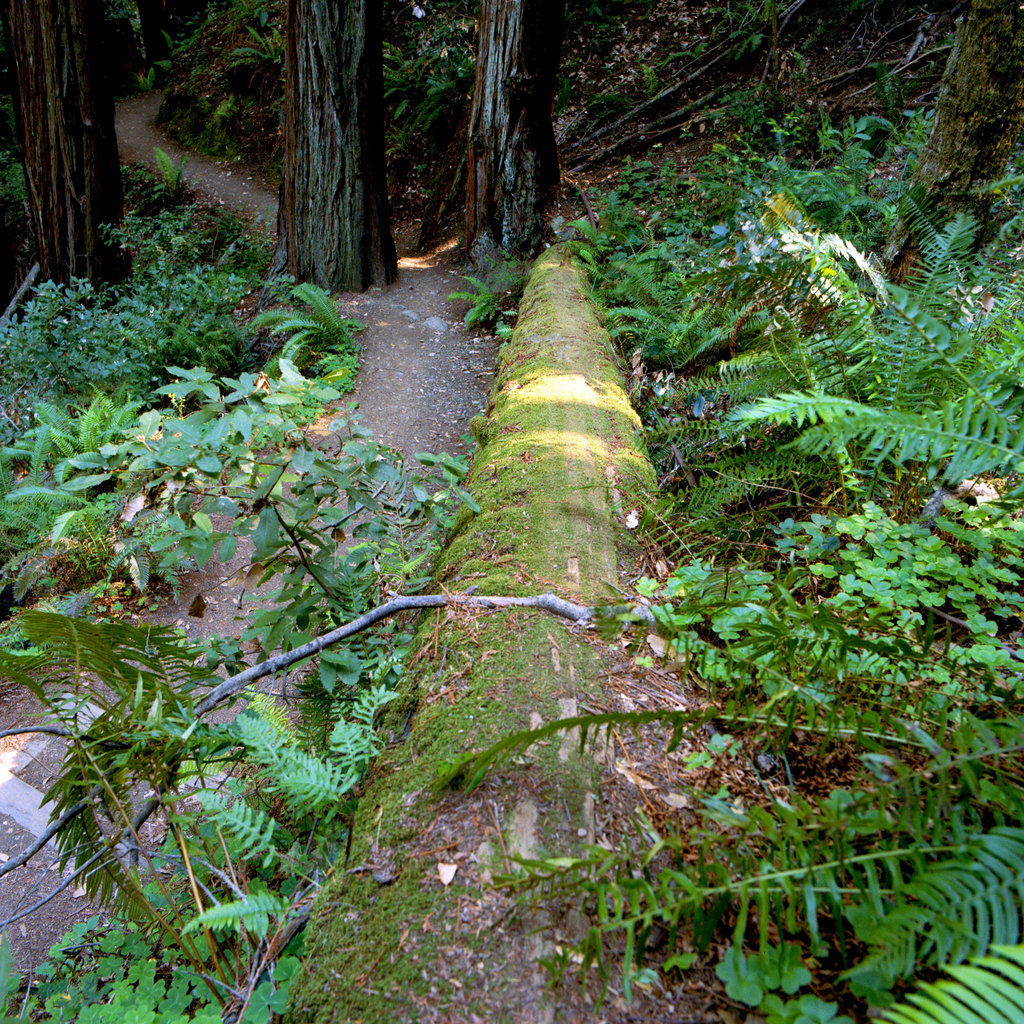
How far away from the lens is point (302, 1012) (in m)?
1.29

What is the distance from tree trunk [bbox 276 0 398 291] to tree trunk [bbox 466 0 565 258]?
1134 millimetres

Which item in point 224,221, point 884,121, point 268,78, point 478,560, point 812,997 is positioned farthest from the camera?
point 268,78

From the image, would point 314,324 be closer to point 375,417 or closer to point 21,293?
point 375,417

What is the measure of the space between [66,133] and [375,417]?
17.7 feet

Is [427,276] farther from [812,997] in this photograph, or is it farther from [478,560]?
[812,997]

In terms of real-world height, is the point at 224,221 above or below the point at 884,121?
below

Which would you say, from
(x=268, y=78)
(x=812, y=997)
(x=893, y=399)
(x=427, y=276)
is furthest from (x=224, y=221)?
(x=812, y=997)

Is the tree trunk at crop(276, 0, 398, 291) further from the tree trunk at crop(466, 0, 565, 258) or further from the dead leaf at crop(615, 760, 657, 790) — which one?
the dead leaf at crop(615, 760, 657, 790)

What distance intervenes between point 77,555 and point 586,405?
3.86 meters

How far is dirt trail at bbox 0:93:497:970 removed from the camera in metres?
2.96

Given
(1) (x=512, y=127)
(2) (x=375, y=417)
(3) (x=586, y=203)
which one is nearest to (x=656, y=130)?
(3) (x=586, y=203)

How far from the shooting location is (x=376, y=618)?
212cm

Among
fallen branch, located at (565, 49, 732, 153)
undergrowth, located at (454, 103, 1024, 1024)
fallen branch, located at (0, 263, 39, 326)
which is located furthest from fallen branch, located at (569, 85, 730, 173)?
fallen branch, located at (0, 263, 39, 326)

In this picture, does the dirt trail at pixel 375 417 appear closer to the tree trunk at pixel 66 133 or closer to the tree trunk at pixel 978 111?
Result: the tree trunk at pixel 66 133
